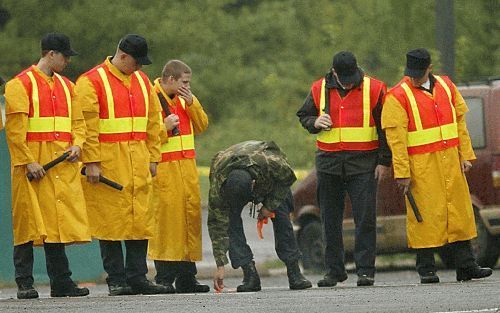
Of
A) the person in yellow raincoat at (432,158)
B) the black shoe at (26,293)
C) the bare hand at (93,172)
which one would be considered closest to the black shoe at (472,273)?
the person in yellow raincoat at (432,158)

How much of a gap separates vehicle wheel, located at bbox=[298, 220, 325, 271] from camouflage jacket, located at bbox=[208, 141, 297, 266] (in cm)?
451

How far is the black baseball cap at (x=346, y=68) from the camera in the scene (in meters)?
14.5

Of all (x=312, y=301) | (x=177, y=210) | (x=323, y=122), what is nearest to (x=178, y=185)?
(x=177, y=210)

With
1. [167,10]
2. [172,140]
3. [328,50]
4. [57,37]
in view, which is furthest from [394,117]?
[167,10]

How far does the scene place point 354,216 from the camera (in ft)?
48.7

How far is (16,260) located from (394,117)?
3079 millimetres

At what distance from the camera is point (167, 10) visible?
137 ft

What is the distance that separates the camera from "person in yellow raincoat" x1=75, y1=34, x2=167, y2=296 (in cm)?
1405

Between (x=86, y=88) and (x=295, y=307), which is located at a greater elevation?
(x=86, y=88)

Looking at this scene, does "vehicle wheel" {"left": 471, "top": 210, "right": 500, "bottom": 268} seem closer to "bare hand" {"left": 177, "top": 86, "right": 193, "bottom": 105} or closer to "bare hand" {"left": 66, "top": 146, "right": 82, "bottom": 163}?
"bare hand" {"left": 177, "top": 86, "right": 193, "bottom": 105}

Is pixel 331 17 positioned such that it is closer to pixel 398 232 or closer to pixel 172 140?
pixel 398 232

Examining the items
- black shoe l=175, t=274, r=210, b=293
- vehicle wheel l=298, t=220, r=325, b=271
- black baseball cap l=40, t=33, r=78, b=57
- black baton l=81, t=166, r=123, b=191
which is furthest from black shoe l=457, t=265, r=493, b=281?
vehicle wheel l=298, t=220, r=325, b=271

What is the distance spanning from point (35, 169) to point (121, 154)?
0.75 meters

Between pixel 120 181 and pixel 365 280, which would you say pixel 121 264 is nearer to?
pixel 120 181
